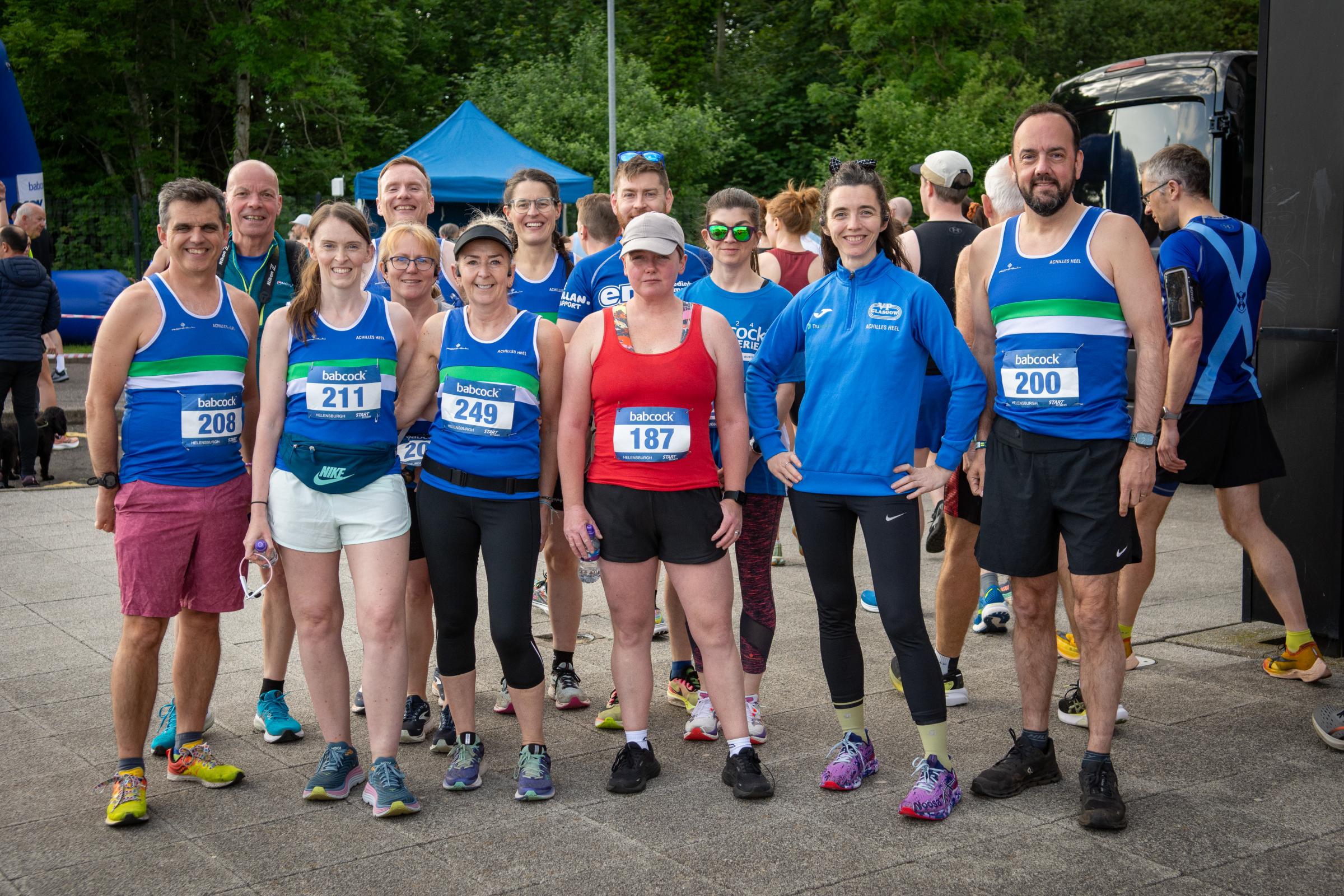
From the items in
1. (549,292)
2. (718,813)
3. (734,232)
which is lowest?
(718,813)

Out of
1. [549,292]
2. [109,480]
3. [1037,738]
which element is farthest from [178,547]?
[1037,738]

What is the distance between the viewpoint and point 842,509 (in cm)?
425

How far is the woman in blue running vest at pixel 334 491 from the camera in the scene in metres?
4.22

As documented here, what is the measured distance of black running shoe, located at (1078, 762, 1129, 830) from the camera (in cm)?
387

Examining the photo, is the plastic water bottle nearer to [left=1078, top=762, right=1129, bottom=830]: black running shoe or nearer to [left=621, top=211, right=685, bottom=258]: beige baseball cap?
[left=621, top=211, right=685, bottom=258]: beige baseball cap

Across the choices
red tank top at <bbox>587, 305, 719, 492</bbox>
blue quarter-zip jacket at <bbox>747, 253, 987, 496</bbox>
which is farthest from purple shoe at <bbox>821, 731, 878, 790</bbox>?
red tank top at <bbox>587, 305, 719, 492</bbox>

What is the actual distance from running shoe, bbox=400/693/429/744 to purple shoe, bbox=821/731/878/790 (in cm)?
157

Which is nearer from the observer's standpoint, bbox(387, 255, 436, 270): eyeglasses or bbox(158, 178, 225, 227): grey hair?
bbox(158, 178, 225, 227): grey hair

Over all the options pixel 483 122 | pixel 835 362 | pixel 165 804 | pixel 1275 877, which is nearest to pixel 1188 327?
pixel 835 362

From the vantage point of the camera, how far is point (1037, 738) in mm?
4324

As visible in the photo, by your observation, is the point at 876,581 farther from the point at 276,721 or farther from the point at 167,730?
the point at 167,730

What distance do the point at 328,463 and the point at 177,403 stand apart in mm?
577

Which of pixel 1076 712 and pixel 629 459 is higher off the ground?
pixel 629 459

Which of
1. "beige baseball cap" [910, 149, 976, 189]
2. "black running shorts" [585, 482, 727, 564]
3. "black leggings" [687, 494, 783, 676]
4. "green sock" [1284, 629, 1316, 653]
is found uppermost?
"beige baseball cap" [910, 149, 976, 189]
